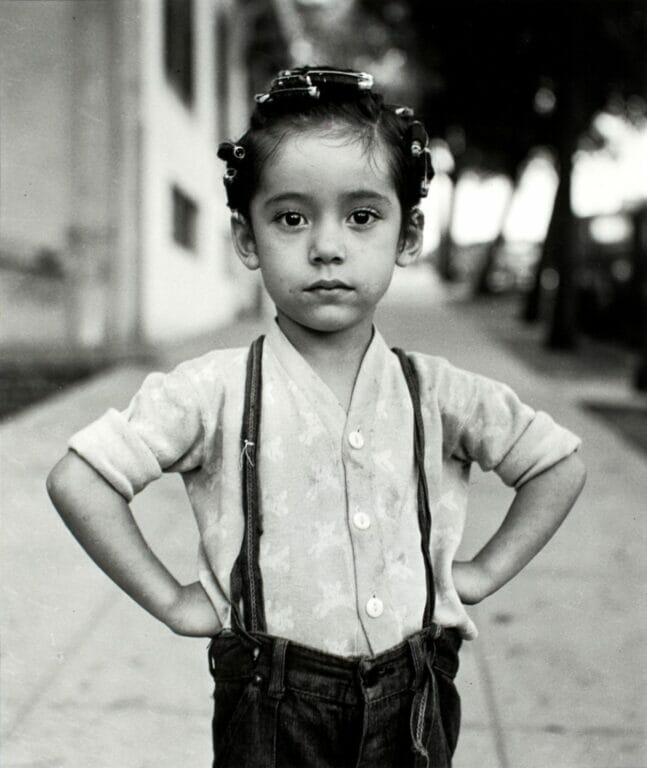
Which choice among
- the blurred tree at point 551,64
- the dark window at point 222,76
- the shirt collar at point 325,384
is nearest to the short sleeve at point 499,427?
the shirt collar at point 325,384

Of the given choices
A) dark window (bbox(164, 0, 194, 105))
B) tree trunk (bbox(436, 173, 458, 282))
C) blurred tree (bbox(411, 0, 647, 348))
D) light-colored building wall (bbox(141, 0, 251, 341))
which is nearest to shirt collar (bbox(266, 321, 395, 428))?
light-colored building wall (bbox(141, 0, 251, 341))

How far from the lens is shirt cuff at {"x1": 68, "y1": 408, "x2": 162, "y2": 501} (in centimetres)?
155

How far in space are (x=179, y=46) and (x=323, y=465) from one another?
440 inches

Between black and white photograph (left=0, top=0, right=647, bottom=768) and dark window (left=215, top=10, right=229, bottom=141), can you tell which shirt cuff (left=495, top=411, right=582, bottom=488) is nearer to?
black and white photograph (left=0, top=0, right=647, bottom=768)

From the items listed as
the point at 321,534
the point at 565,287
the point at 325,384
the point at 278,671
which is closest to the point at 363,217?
the point at 325,384

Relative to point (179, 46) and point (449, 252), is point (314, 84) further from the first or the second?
point (449, 252)

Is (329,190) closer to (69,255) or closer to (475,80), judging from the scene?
(69,255)

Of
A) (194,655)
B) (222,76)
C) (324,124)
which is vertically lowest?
(194,655)

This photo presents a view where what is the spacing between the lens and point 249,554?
5.31ft

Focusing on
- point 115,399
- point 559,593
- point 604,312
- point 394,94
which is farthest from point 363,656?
point 394,94

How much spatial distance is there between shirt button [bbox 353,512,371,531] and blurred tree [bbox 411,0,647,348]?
934cm

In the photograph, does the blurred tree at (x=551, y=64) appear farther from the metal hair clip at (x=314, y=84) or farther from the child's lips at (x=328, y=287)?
the child's lips at (x=328, y=287)

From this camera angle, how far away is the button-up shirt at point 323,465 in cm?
161

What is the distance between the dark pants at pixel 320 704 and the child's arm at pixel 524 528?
0.54 feet
